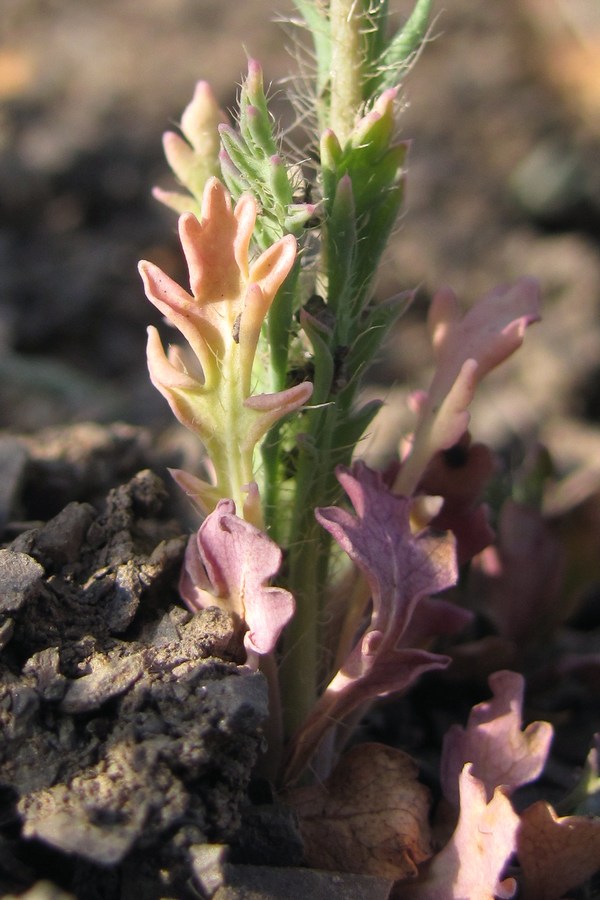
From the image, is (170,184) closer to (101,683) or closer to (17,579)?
(17,579)

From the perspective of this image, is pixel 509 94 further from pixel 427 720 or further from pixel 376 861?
pixel 376 861

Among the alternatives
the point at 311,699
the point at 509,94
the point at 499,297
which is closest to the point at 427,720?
the point at 311,699

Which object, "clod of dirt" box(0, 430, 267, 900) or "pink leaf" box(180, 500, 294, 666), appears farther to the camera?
"pink leaf" box(180, 500, 294, 666)

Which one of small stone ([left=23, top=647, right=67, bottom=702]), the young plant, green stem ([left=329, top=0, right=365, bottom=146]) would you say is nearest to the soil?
small stone ([left=23, top=647, right=67, bottom=702])

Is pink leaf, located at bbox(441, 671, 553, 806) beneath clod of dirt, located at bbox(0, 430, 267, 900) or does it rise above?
beneath

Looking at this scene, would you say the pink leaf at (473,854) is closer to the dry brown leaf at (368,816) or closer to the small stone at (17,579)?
the dry brown leaf at (368,816)

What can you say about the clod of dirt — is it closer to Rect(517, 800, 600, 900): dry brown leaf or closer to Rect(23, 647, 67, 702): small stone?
Rect(23, 647, 67, 702): small stone

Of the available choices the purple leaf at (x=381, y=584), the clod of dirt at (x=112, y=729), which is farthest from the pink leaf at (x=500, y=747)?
the clod of dirt at (x=112, y=729)
